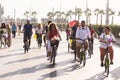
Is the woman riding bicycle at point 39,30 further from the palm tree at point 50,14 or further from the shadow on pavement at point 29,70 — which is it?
the palm tree at point 50,14

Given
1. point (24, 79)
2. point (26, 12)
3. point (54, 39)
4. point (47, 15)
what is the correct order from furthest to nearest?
point (26, 12), point (47, 15), point (54, 39), point (24, 79)

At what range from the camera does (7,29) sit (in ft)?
102

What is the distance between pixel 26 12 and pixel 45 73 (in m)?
167

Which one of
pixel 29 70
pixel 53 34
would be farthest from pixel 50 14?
pixel 29 70

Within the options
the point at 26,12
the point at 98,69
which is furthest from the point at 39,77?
the point at 26,12


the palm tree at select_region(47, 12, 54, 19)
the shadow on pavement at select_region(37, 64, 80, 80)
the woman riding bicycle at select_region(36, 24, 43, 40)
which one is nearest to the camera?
the shadow on pavement at select_region(37, 64, 80, 80)

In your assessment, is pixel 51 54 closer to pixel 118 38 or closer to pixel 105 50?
pixel 105 50

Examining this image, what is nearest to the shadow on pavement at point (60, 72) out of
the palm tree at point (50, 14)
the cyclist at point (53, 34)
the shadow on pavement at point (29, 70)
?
the shadow on pavement at point (29, 70)

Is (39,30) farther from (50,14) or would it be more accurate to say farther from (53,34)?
(50,14)

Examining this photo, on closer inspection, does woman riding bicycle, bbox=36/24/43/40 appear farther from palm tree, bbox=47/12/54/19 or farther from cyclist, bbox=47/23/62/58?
palm tree, bbox=47/12/54/19

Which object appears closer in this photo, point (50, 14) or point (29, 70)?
point (29, 70)

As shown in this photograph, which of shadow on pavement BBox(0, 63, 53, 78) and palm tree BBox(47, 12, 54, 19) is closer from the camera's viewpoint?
shadow on pavement BBox(0, 63, 53, 78)

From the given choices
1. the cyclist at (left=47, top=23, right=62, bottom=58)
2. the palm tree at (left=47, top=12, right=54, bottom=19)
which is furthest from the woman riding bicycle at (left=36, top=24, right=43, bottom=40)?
the palm tree at (left=47, top=12, right=54, bottom=19)

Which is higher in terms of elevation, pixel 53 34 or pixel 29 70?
pixel 53 34
